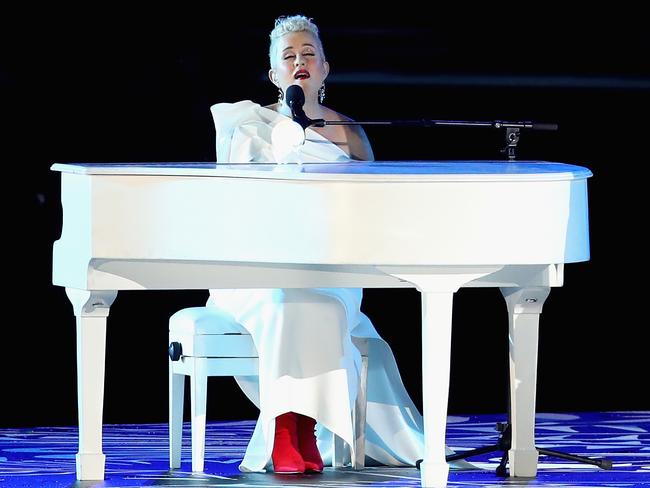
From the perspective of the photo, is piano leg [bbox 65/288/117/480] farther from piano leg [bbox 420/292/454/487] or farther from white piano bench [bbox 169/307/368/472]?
piano leg [bbox 420/292/454/487]

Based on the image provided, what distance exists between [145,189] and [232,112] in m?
0.85

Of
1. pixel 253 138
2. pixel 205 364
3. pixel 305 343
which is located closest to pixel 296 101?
pixel 253 138

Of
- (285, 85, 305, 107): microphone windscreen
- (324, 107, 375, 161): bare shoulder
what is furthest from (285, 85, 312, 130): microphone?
(324, 107, 375, 161): bare shoulder

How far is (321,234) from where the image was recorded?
174 inches

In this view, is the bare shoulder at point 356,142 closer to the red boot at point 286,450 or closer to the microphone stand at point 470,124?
the microphone stand at point 470,124

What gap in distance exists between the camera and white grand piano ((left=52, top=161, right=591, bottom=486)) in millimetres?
4387

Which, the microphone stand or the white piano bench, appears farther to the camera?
the white piano bench

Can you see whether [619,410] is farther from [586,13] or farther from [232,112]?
[232,112]

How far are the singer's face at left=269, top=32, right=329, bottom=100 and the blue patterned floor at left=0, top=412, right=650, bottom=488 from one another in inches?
47.7

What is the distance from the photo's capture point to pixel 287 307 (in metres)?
5.04

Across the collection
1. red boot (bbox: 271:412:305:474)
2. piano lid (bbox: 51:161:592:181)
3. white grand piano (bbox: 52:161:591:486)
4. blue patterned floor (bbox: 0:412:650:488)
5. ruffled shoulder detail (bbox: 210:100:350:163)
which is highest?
ruffled shoulder detail (bbox: 210:100:350:163)

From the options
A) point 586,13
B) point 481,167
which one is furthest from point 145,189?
point 586,13

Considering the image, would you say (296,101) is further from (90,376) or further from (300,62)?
(90,376)

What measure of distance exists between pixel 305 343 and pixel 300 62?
0.94 metres
